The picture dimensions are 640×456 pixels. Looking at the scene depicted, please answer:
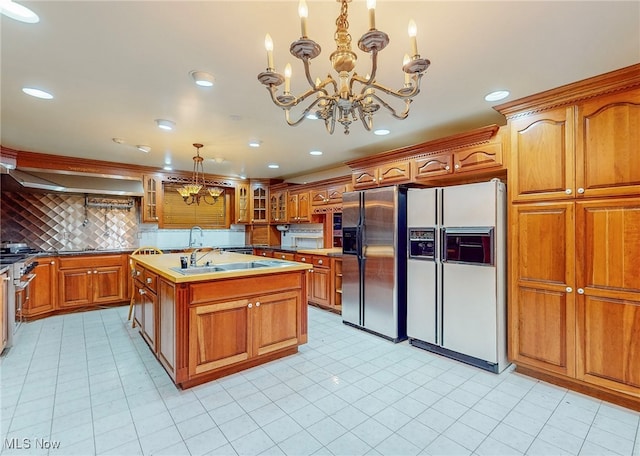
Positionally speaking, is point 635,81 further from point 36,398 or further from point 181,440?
point 36,398

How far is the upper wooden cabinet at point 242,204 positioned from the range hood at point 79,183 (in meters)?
1.76

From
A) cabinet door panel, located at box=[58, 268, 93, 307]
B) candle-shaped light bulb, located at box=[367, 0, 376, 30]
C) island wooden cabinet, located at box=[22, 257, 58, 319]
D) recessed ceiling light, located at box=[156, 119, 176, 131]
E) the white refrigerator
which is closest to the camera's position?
candle-shaped light bulb, located at box=[367, 0, 376, 30]

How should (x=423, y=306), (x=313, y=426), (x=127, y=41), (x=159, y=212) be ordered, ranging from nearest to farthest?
(x=127, y=41) < (x=313, y=426) < (x=423, y=306) < (x=159, y=212)

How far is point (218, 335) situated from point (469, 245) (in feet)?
7.56

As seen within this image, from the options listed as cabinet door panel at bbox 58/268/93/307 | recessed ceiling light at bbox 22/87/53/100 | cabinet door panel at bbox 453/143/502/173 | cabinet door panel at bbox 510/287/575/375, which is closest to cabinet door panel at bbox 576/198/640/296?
cabinet door panel at bbox 510/287/575/375

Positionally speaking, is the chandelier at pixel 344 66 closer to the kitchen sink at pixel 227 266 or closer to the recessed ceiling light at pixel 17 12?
the recessed ceiling light at pixel 17 12

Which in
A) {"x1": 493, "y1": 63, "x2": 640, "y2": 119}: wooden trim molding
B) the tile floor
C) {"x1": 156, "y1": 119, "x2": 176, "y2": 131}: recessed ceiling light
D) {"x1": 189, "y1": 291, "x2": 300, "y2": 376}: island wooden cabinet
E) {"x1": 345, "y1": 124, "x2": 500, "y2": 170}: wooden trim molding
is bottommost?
the tile floor

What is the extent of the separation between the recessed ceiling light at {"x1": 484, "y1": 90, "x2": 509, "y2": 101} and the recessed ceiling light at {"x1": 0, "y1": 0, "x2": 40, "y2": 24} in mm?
2933

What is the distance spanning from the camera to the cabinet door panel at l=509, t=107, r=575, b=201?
2.35 metres

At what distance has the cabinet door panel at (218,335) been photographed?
2.39m

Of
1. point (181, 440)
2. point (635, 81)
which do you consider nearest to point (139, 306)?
point (181, 440)

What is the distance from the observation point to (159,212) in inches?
215

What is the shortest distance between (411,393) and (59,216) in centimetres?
569

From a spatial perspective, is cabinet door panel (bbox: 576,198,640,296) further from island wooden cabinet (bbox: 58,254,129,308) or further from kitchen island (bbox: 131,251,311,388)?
island wooden cabinet (bbox: 58,254,129,308)
